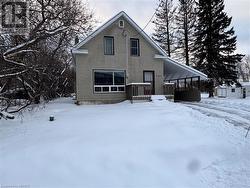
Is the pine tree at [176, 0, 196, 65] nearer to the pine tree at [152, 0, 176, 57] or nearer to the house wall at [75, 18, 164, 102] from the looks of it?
the pine tree at [152, 0, 176, 57]

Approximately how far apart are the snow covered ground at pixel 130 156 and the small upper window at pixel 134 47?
1071 centimetres

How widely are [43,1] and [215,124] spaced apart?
14.0 meters

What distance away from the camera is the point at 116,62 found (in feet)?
58.7

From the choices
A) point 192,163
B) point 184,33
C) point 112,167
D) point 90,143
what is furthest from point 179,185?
point 184,33

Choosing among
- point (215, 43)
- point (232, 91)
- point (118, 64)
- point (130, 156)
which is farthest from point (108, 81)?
point (232, 91)

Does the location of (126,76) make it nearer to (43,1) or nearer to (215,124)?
(43,1)

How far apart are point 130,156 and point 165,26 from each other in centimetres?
2746

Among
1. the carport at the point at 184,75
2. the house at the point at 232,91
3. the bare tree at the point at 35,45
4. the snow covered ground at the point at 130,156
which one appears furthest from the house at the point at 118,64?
the house at the point at 232,91

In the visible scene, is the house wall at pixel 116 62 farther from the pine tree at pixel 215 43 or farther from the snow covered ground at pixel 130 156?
the pine tree at pixel 215 43

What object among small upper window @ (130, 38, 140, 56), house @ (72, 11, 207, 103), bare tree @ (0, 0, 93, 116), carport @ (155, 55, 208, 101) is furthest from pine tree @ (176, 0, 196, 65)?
bare tree @ (0, 0, 93, 116)

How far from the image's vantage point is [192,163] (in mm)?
5895

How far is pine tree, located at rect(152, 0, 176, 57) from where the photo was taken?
30.2 metres

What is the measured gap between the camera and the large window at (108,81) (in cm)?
1736

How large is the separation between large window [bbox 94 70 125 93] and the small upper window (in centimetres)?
183
